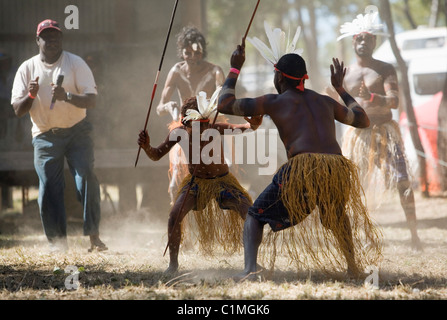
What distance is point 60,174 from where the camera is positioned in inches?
252

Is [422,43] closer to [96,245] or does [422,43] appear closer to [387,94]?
[387,94]

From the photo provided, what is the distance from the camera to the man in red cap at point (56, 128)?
630 cm

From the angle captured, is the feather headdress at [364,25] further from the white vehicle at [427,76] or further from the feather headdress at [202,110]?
the white vehicle at [427,76]

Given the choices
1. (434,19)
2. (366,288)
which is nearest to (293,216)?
(366,288)

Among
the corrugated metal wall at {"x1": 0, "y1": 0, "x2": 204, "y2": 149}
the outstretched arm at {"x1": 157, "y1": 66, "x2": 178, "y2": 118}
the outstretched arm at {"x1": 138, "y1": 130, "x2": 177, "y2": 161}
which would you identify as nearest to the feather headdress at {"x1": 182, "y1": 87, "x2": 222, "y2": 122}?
the outstretched arm at {"x1": 138, "y1": 130, "x2": 177, "y2": 161}

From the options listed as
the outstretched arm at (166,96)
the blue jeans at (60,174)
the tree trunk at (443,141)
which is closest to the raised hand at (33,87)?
the blue jeans at (60,174)

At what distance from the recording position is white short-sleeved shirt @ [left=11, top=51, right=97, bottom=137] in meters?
6.32

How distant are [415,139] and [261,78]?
52.5 ft

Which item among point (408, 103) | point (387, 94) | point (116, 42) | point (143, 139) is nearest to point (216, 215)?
point (143, 139)

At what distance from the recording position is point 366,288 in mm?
4270

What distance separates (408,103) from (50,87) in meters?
6.34

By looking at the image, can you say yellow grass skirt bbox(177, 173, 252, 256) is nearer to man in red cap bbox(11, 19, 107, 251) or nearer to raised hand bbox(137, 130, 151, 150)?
raised hand bbox(137, 130, 151, 150)

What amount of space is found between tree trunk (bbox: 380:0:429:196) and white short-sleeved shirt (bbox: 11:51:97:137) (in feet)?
17.2
